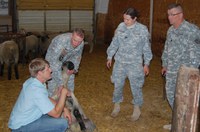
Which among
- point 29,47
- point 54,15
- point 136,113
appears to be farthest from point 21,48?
point 136,113

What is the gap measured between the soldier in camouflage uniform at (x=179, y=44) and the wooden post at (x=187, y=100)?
2.13 metres

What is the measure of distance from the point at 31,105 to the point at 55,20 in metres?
15.1

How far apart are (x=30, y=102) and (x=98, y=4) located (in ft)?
49.6

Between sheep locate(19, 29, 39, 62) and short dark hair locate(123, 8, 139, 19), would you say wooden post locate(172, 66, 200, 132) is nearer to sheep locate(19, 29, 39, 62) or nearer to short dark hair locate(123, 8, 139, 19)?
short dark hair locate(123, 8, 139, 19)

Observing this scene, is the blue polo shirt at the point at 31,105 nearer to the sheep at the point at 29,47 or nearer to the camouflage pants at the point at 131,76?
the camouflage pants at the point at 131,76

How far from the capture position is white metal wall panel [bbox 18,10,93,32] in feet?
60.7

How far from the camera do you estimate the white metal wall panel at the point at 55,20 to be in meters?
18.5

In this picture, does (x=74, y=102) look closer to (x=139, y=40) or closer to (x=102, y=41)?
(x=139, y=40)

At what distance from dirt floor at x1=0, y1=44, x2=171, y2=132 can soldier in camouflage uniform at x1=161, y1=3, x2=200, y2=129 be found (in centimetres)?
111

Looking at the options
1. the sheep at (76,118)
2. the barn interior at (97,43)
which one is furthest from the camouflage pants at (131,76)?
the sheep at (76,118)

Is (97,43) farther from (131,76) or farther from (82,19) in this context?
(131,76)

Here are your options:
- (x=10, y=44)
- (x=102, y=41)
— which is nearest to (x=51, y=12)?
(x=102, y=41)

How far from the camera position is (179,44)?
5590mm

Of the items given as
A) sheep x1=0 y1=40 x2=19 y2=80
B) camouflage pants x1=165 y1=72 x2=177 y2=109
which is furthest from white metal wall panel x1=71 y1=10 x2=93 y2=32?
camouflage pants x1=165 y1=72 x2=177 y2=109
